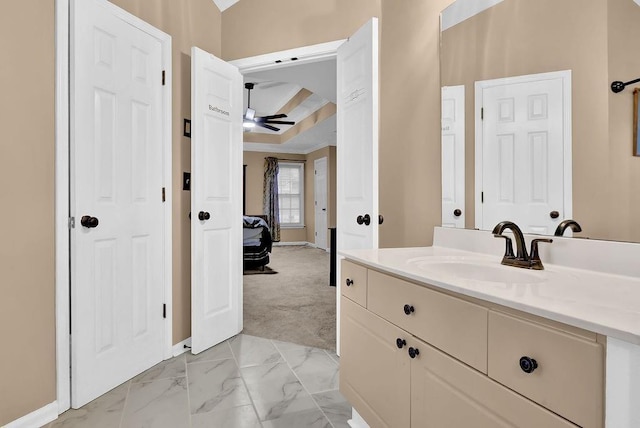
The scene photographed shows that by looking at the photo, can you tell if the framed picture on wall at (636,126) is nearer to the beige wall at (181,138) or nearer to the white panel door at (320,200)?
the beige wall at (181,138)

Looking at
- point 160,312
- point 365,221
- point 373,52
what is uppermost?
point 373,52

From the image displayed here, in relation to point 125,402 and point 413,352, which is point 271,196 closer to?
point 125,402

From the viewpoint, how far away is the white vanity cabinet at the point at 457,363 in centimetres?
70

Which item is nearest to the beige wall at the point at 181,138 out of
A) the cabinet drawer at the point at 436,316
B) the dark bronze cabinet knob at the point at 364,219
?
the dark bronze cabinet knob at the point at 364,219

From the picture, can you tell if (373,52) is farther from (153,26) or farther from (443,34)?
(153,26)

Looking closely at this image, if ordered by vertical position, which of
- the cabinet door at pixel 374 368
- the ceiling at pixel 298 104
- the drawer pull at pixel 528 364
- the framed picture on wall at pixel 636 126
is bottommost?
the cabinet door at pixel 374 368

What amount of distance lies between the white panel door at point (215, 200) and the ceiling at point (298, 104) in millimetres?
846

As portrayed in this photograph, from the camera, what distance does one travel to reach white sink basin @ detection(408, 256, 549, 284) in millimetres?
1139

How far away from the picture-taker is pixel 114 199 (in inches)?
82.1

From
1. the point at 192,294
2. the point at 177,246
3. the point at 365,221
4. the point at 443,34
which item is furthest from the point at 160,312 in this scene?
the point at 443,34

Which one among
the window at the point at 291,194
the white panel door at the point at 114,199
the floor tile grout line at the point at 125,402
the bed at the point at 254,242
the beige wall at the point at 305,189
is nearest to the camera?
the floor tile grout line at the point at 125,402

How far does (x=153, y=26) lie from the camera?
235 cm

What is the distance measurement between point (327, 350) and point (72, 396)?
157 cm

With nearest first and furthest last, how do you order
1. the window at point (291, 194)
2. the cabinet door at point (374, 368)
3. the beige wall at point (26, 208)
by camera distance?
the cabinet door at point (374, 368) → the beige wall at point (26, 208) → the window at point (291, 194)
